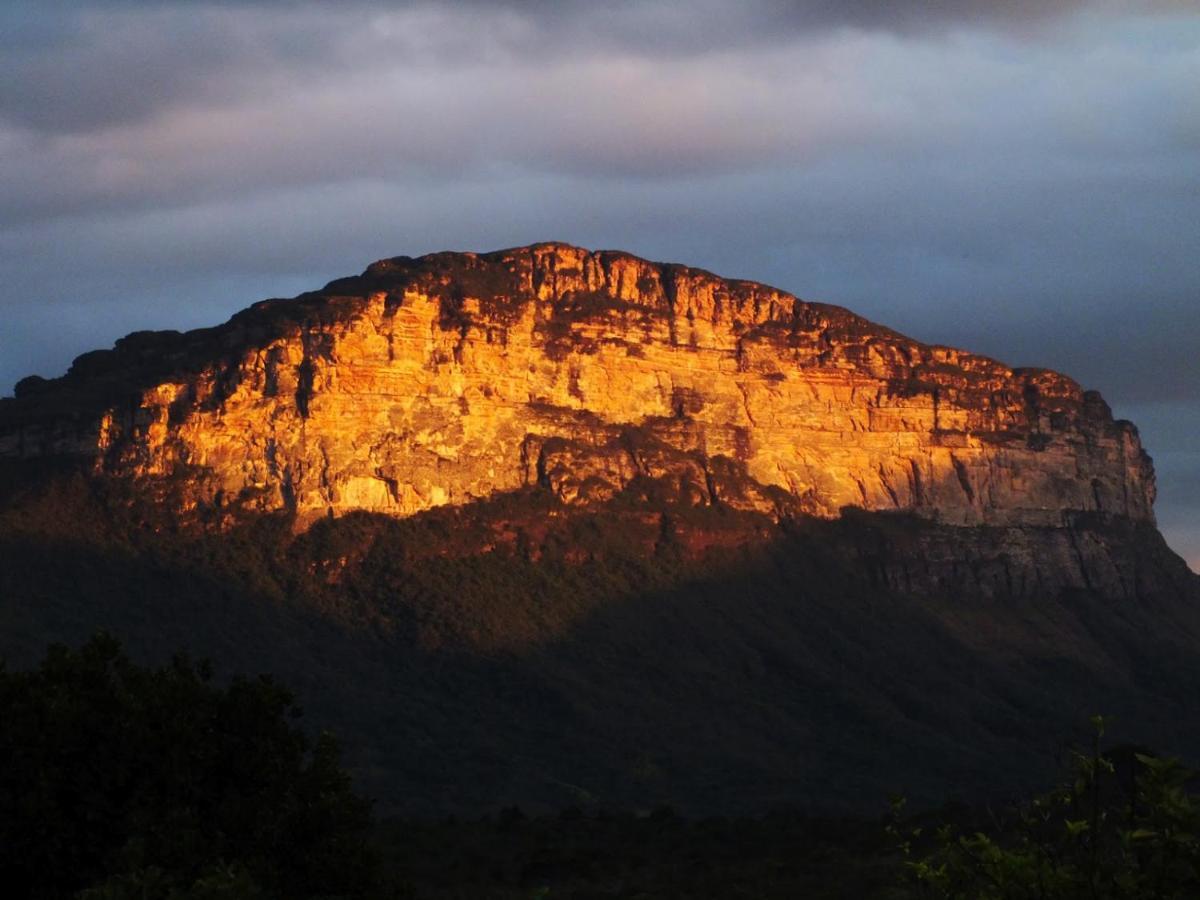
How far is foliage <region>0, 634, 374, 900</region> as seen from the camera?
36469 mm

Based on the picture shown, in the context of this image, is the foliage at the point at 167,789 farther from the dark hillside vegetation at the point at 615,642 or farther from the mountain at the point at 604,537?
the mountain at the point at 604,537

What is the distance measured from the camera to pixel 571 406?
15838cm

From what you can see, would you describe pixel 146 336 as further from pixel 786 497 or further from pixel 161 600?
pixel 786 497

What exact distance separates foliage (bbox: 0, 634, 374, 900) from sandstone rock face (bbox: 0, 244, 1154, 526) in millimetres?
104030

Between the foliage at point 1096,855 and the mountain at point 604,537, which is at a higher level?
the mountain at point 604,537

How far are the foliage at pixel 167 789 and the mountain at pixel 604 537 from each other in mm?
70226

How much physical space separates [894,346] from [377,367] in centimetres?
4826

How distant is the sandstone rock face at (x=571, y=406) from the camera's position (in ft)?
474

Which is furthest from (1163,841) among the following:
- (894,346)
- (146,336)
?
(894,346)

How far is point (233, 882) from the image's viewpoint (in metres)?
27.4

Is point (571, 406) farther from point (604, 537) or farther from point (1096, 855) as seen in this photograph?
point (1096, 855)

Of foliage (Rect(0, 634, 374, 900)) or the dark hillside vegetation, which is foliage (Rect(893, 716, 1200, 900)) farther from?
the dark hillside vegetation

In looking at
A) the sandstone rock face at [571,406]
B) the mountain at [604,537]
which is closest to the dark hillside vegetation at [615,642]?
the mountain at [604,537]

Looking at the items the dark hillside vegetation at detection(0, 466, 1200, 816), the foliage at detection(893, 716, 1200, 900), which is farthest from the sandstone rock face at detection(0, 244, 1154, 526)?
the foliage at detection(893, 716, 1200, 900)
